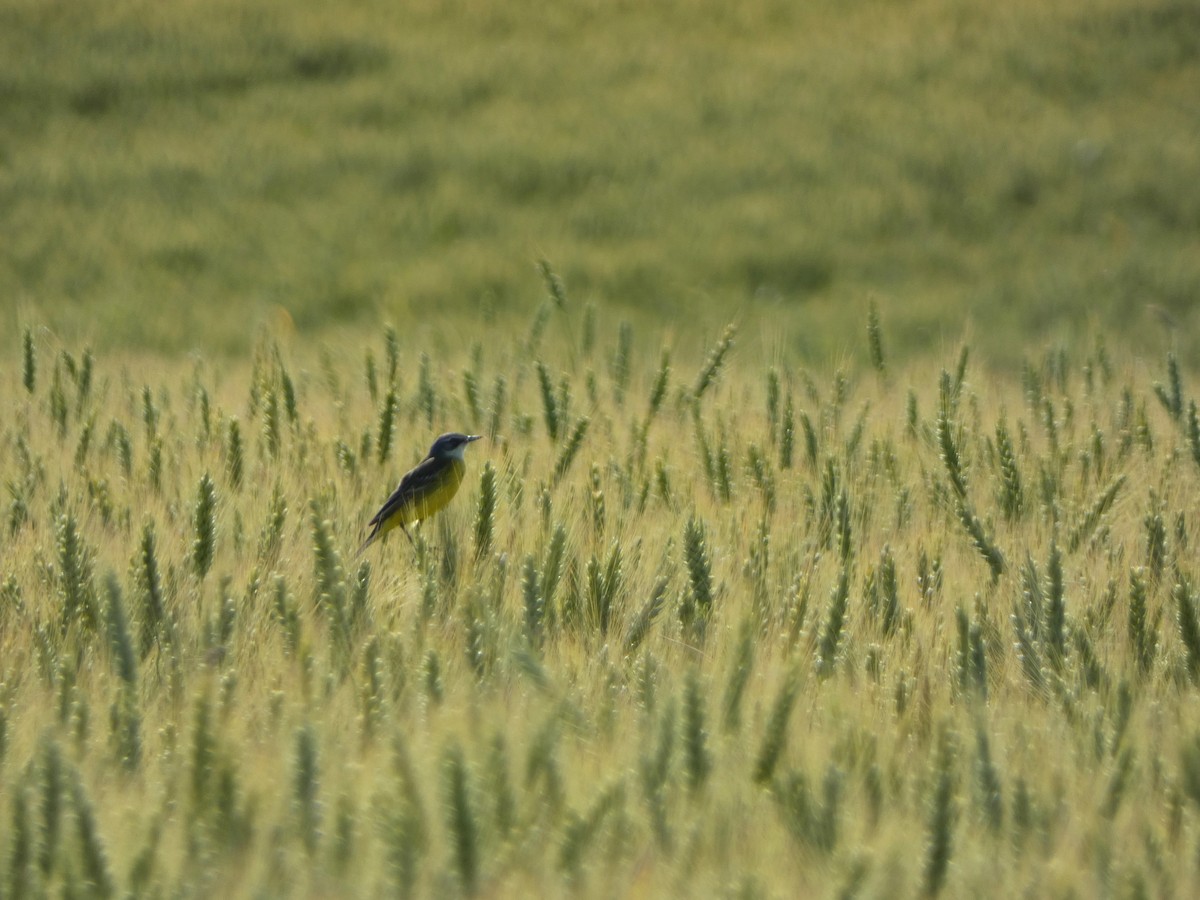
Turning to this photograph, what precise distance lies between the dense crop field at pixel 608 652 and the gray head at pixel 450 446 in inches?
2.6

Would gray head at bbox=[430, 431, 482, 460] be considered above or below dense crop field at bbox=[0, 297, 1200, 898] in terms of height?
above

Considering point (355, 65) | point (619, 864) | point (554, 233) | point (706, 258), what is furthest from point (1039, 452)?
point (355, 65)

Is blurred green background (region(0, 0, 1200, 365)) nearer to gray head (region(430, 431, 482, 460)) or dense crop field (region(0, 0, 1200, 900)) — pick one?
dense crop field (region(0, 0, 1200, 900))

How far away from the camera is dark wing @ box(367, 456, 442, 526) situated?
275 centimetres

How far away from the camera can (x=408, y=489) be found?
2.79 meters

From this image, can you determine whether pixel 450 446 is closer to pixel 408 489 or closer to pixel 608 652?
pixel 408 489

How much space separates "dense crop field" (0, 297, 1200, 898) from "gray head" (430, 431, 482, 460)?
0.22ft


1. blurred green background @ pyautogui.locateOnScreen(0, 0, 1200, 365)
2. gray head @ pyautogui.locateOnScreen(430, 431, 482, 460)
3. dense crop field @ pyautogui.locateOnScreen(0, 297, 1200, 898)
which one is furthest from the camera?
blurred green background @ pyautogui.locateOnScreen(0, 0, 1200, 365)

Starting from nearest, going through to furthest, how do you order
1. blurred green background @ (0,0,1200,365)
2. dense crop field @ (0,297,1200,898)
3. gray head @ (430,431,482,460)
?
dense crop field @ (0,297,1200,898) → gray head @ (430,431,482,460) → blurred green background @ (0,0,1200,365)

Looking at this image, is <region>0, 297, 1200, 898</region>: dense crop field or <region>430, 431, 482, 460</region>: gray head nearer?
<region>0, 297, 1200, 898</region>: dense crop field

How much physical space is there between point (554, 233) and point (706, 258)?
1170 mm

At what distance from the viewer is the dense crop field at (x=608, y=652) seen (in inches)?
58.2

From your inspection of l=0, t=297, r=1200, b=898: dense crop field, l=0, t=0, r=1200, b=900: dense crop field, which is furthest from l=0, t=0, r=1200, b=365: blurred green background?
l=0, t=297, r=1200, b=898: dense crop field

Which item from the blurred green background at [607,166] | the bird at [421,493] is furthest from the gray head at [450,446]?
the blurred green background at [607,166]
